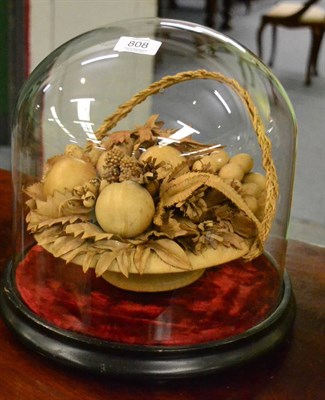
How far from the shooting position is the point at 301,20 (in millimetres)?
2582

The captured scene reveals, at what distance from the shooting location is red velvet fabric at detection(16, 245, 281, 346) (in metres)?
0.69

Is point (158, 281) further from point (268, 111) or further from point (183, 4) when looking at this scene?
point (183, 4)

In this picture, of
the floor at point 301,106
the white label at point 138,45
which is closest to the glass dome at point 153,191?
the white label at point 138,45

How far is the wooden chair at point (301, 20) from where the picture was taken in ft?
8.35

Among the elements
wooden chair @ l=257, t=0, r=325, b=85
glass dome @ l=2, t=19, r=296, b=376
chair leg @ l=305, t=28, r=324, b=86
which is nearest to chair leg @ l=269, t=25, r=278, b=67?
wooden chair @ l=257, t=0, r=325, b=85

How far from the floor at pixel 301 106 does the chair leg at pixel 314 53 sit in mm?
27

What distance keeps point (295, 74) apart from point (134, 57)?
1.94 meters

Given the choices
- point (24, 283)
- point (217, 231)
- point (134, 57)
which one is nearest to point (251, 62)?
point (134, 57)

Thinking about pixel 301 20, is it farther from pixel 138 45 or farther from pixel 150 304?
pixel 150 304

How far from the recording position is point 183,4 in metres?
2.48

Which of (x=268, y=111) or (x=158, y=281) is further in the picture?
(x=268, y=111)

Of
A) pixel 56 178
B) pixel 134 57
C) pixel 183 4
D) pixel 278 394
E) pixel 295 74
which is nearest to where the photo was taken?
pixel 278 394

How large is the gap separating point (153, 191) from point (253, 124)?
142 mm

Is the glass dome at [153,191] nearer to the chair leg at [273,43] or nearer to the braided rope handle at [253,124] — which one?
the braided rope handle at [253,124]
